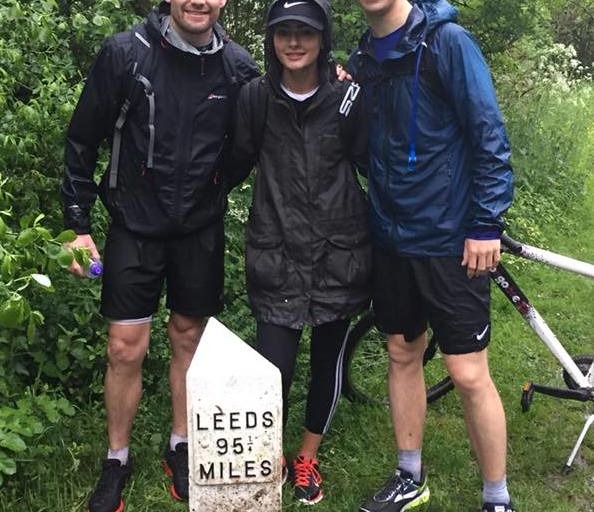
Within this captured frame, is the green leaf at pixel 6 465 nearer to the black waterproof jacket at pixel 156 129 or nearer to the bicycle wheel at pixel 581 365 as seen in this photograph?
the black waterproof jacket at pixel 156 129

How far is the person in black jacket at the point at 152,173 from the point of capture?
9.47 ft

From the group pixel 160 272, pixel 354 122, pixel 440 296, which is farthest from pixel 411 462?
pixel 354 122

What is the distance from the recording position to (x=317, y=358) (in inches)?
129

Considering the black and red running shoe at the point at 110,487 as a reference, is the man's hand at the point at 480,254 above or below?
above

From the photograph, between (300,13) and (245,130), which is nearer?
(300,13)

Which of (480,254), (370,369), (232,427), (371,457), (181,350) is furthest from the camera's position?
(370,369)

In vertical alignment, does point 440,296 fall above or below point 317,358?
above

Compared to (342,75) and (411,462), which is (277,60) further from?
(411,462)

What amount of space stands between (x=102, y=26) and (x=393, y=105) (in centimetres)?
162

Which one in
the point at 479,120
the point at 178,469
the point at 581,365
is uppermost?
the point at 479,120

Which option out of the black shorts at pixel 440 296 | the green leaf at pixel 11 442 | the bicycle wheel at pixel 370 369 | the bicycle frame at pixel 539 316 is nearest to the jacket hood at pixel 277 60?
the black shorts at pixel 440 296

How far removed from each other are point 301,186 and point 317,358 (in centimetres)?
79

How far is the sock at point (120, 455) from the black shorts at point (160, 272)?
2.12 ft

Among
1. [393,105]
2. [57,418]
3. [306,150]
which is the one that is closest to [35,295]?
[57,418]
